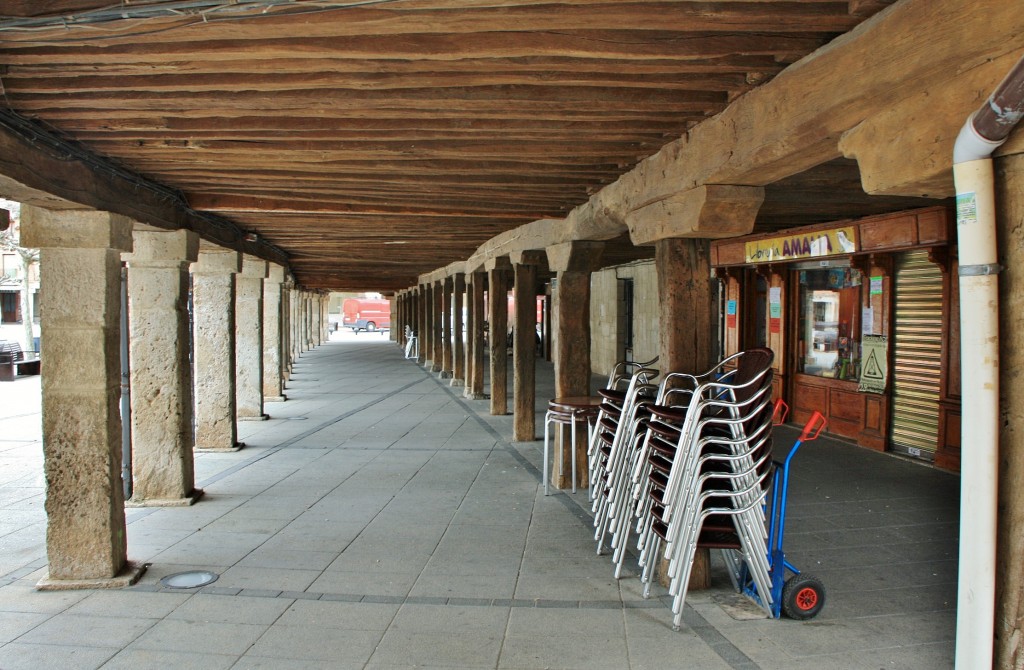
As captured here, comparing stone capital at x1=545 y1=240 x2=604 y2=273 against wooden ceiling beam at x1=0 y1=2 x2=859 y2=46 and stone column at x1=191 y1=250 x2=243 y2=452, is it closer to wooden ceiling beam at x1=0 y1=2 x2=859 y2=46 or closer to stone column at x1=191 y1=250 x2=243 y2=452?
stone column at x1=191 y1=250 x2=243 y2=452

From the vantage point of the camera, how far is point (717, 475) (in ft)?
11.9

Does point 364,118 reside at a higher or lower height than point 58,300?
higher

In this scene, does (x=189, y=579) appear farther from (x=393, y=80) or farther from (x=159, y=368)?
(x=393, y=80)

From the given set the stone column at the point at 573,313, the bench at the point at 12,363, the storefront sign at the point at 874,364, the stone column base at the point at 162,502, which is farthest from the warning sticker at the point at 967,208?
the bench at the point at 12,363

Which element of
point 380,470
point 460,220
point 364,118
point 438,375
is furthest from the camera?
point 438,375

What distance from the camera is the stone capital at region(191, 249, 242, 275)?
329 inches

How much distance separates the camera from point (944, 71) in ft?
7.80

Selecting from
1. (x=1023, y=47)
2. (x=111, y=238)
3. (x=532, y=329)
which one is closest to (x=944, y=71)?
(x=1023, y=47)

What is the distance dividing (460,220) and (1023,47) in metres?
6.53

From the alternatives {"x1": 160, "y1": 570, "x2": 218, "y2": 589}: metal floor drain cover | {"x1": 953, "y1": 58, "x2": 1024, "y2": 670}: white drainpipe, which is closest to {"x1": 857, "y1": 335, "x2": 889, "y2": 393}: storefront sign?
{"x1": 953, "y1": 58, "x2": 1024, "y2": 670}: white drainpipe

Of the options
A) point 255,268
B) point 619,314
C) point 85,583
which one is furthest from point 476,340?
point 85,583

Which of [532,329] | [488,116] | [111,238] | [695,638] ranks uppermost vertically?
[488,116]

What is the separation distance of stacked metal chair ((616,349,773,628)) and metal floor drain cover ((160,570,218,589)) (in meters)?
2.74

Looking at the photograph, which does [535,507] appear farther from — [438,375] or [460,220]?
[438,375]
